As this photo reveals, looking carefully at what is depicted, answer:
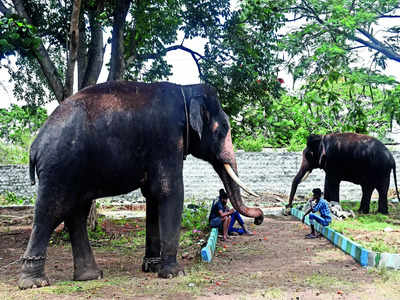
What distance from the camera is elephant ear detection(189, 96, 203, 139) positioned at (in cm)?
668

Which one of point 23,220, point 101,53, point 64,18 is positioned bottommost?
point 23,220

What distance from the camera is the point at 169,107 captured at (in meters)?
6.61

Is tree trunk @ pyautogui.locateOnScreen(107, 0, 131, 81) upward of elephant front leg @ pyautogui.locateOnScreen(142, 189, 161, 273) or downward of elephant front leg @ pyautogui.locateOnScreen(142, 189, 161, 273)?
upward

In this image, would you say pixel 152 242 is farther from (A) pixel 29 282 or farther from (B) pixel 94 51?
(B) pixel 94 51

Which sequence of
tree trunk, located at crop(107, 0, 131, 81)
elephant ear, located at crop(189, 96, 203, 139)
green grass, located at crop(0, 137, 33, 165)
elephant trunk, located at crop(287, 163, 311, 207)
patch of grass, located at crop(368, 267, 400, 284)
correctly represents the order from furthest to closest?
1. green grass, located at crop(0, 137, 33, 165)
2. elephant trunk, located at crop(287, 163, 311, 207)
3. tree trunk, located at crop(107, 0, 131, 81)
4. elephant ear, located at crop(189, 96, 203, 139)
5. patch of grass, located at crop(368, 267, 400, 284)

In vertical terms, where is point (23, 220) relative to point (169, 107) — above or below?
below

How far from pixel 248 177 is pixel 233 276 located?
42.8 ft

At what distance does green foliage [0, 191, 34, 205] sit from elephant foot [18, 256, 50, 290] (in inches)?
505

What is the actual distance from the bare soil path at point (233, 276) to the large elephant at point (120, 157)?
0.35m

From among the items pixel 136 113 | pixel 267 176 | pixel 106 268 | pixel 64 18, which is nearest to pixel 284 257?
pixel 106 268

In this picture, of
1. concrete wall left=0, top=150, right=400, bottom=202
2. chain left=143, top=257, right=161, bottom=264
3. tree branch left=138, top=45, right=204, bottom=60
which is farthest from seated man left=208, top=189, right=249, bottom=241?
concrete wall left=0, top=150, right=400, bottom=202

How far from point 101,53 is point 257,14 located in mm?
3587

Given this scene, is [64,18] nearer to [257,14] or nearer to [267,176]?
[257,14]

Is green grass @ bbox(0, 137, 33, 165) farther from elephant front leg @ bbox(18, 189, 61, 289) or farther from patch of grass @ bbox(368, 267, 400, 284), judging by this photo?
patch of grass @ bbox(368, 267, 400, 284)
